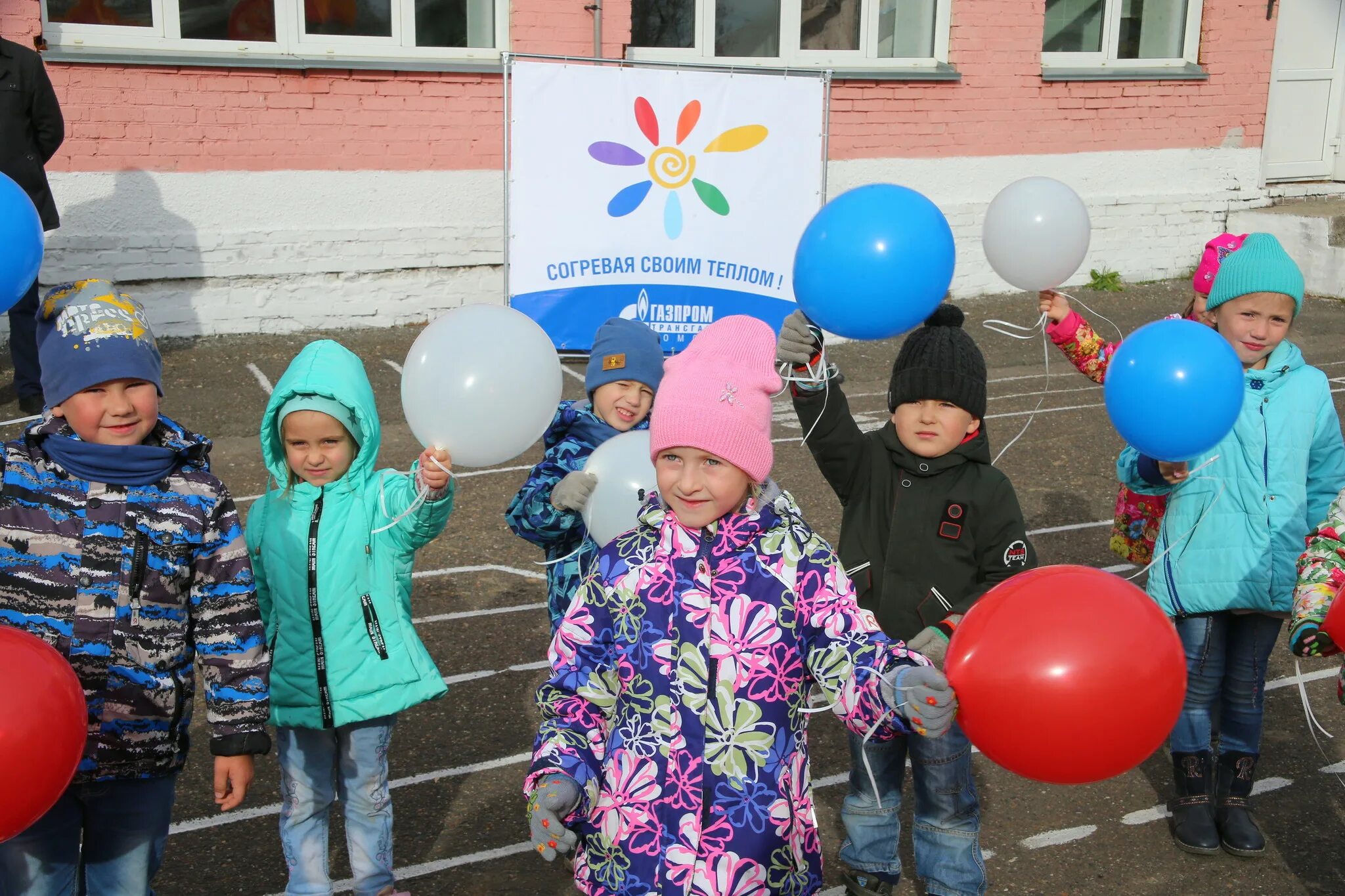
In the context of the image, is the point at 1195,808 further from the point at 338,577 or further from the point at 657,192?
the point at 657,192

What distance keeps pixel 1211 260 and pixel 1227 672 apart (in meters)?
1.94

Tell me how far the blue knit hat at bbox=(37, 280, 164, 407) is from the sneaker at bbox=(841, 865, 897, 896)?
92.5 inches

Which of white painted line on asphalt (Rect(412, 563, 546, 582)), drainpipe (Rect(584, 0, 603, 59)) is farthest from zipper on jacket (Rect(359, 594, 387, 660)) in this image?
drainpipe (Rect(584, 0, 603, 59))

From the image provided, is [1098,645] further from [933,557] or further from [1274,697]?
[1274,697]

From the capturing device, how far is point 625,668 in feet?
8.96

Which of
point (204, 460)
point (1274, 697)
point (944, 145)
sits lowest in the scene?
point (1274, 697)

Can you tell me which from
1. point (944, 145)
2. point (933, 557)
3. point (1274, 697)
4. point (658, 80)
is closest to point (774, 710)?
point (933, 557)

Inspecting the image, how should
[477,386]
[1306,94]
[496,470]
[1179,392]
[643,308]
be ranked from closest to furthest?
[477,386] < [1179,392] < [496,470] < [643,308] < [1306,94]

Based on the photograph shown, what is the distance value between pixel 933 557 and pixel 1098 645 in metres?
1.08

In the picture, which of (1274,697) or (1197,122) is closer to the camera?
(1274,697)

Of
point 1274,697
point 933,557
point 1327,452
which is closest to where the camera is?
point 933,557

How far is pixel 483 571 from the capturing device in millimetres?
6500

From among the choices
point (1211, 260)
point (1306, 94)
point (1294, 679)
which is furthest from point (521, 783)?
point (1306, 94)

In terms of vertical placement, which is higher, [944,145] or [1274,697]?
[944,145]
